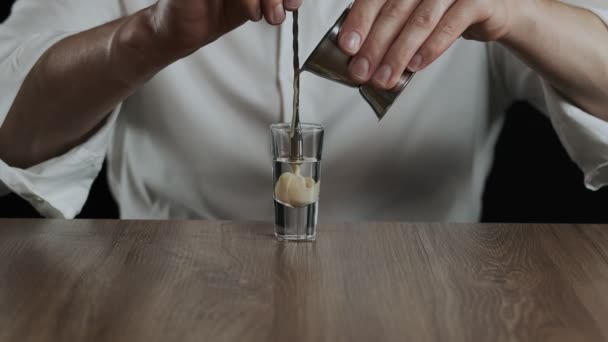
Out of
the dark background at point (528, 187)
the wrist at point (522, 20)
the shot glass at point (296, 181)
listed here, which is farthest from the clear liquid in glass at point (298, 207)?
the dark background at point (528, 187)

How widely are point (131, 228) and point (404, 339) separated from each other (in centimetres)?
46

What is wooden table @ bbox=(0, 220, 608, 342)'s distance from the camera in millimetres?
684

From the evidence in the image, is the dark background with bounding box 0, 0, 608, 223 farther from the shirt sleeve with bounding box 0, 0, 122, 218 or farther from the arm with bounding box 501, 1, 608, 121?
the arm with bounding box 501, 1, 608, 121

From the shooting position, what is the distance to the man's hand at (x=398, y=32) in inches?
34.9

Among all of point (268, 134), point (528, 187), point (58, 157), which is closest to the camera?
point (58, 157)

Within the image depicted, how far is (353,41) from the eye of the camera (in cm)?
87

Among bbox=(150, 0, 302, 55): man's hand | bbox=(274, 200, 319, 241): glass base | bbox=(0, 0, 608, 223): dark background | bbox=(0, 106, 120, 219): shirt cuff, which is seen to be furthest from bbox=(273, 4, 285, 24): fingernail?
bbox=(0, 0, 608, 223): dark background

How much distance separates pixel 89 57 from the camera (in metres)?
1.18

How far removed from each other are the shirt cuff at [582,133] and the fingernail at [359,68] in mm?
430

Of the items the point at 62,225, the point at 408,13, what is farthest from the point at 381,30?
the point at 62,225

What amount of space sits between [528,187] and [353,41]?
3.02 ft

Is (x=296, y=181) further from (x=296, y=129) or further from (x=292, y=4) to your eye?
(x=292, y=4)

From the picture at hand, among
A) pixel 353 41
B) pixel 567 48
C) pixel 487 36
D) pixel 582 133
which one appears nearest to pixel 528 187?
pixel 582 133

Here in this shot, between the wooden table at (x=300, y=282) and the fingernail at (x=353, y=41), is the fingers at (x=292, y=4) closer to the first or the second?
the fingernail at (x=353, y=41)
